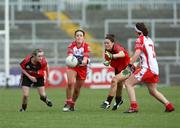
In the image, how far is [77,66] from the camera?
18938 millimetres

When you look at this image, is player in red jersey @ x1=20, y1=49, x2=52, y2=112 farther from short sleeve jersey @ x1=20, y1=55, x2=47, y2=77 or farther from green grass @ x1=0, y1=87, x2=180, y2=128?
green grass @ x1=0, y1=87, x2=180, y2=128

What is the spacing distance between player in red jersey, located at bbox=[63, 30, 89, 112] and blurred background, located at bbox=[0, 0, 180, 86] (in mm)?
17571

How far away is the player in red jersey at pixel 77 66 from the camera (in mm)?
18688

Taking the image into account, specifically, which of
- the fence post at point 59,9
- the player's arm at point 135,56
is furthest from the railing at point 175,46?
the player's arm at point 135,56

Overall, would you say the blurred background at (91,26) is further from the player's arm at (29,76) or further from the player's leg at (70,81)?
the player's leg at (70,81)

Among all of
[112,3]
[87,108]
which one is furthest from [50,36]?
[87,108]

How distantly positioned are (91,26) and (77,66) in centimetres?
2354

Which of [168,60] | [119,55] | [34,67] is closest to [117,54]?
[119,55]

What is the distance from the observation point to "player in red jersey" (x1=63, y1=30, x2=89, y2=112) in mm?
18688

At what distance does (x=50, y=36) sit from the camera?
4178 centimetres

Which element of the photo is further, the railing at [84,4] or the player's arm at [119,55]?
the railing at [84,4]

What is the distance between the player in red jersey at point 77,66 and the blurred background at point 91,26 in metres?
17.6

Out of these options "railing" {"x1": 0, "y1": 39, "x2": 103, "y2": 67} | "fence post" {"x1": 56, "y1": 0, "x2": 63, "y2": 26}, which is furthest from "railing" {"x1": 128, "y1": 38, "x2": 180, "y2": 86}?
"fence post" {"x1": 56, "y1": 0, "x2": 63, "y2": 26}

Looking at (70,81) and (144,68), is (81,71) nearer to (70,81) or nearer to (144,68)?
(70,81)
